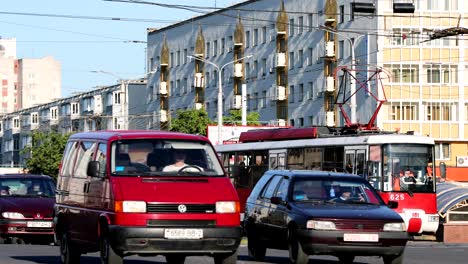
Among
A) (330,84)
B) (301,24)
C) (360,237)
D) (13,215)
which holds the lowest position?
(13,215)

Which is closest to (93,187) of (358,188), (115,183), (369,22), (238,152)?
(115,183)

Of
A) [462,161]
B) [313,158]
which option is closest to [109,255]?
[313,158]

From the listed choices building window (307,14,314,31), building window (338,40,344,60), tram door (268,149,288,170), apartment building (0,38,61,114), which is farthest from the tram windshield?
apartment building (0,38,61,114)

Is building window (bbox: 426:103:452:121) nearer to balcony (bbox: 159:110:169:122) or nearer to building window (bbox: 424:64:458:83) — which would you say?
building window (bbox: 424:64:458:83)

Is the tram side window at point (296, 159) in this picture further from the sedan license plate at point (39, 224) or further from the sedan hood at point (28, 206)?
the sedan license plate at point (39, 224)

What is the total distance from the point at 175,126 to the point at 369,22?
13976 millimetres

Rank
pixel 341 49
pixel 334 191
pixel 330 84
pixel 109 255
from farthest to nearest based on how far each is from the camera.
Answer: pixel 330 84 → pixel 341 49 → pixel 334 191 → pixel 109 255

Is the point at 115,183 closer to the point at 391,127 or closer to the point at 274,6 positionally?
the point at 391,127

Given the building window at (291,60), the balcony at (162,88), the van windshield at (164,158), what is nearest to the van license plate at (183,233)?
the van windshield at (164,158)

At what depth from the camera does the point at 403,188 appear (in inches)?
1480

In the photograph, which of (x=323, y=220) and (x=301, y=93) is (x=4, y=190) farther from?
(x=301, y=93)

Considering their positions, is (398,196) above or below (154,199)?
below

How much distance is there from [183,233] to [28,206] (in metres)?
13.4

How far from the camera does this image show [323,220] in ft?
67.8
